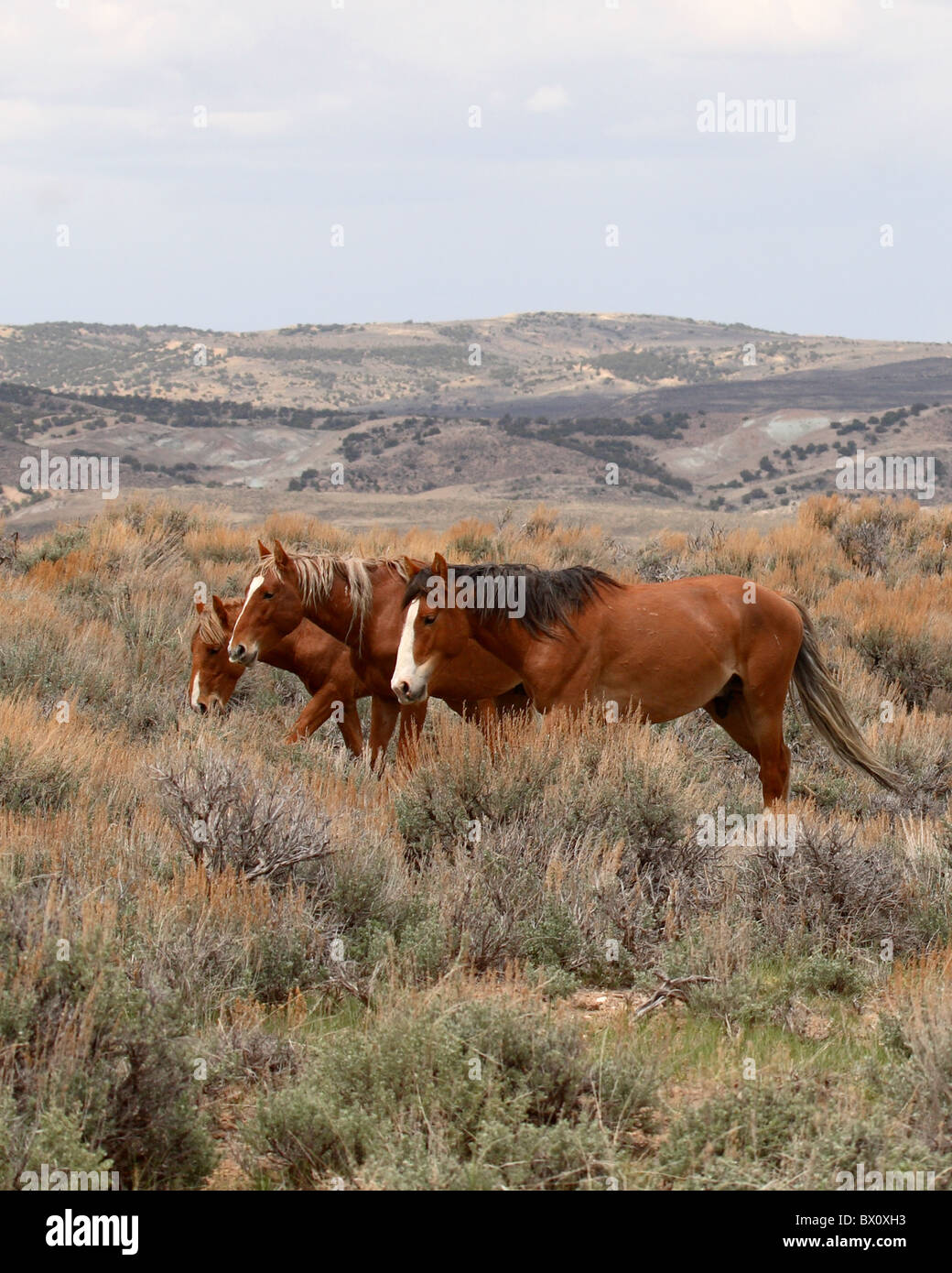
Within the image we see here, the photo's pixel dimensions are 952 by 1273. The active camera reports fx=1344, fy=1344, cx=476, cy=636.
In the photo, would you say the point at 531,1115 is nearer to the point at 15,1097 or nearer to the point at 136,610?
the point at 15,1097

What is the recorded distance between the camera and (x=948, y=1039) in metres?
4.23

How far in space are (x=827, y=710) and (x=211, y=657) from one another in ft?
14.9

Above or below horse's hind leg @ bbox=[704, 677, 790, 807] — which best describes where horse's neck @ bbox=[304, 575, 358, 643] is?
above

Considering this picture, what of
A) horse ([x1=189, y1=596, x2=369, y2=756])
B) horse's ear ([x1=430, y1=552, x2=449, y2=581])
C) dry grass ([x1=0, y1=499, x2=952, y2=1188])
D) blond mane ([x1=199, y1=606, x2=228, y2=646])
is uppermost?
horse's ear ([x1=430, y1=552, x2=449, y2=581])

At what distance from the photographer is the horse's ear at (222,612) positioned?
10.0 meters

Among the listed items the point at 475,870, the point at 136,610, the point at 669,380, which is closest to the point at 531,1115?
the point at 475,870

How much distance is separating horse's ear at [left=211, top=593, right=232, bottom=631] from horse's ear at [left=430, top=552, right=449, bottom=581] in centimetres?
252

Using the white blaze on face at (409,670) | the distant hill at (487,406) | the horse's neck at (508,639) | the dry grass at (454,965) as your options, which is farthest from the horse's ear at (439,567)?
the distant hill at (487,406)

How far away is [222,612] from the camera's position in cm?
1005

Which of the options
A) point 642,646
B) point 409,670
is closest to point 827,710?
point 642,646

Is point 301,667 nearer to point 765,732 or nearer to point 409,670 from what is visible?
point 409,670

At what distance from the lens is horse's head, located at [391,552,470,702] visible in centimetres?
774

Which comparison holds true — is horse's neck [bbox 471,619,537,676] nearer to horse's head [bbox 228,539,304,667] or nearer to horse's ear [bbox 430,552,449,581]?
horse's ear [bbox 430,552,449,581]

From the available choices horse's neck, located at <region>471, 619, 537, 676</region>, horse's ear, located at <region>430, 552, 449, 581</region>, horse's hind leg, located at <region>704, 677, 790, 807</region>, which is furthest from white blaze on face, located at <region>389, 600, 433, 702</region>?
horse's hind leg, located at <region>704, 677, 790, 807</region>
